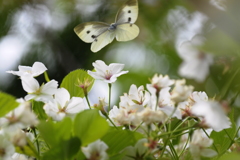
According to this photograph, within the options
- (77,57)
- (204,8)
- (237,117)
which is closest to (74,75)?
(204,8)

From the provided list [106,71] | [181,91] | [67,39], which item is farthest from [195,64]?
[67,39]

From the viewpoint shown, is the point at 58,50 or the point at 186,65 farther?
the point at 58,50

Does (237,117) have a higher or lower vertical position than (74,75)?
lower

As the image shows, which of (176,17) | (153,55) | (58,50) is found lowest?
(58,50)

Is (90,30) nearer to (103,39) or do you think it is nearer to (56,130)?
(103,39)

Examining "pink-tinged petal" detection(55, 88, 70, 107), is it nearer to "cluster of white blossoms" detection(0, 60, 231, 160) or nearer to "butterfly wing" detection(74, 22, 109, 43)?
"cluster of white blossoms" detection(0, 60, 231, 160)

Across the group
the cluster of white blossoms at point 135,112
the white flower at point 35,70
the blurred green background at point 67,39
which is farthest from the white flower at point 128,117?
the blurred green background at point 67,39

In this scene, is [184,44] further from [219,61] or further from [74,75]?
[74,75]
